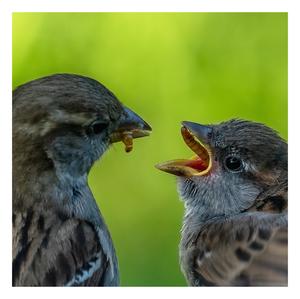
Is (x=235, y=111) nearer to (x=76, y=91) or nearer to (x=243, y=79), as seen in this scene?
(x=243, y=79)

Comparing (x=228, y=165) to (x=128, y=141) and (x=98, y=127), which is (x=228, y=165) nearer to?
(x=128, y=141)

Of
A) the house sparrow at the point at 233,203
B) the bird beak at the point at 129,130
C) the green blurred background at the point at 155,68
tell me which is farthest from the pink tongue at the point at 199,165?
the bird beak at the point at 129,130

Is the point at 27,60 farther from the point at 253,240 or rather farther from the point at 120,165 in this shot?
the point at 253,240

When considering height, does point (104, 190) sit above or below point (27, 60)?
below

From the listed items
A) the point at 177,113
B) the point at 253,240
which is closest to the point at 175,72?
the point at 177,113

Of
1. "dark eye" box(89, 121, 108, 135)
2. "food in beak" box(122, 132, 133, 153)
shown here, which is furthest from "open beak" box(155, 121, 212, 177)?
"dark eye" box(89, 121, 108, 135)
